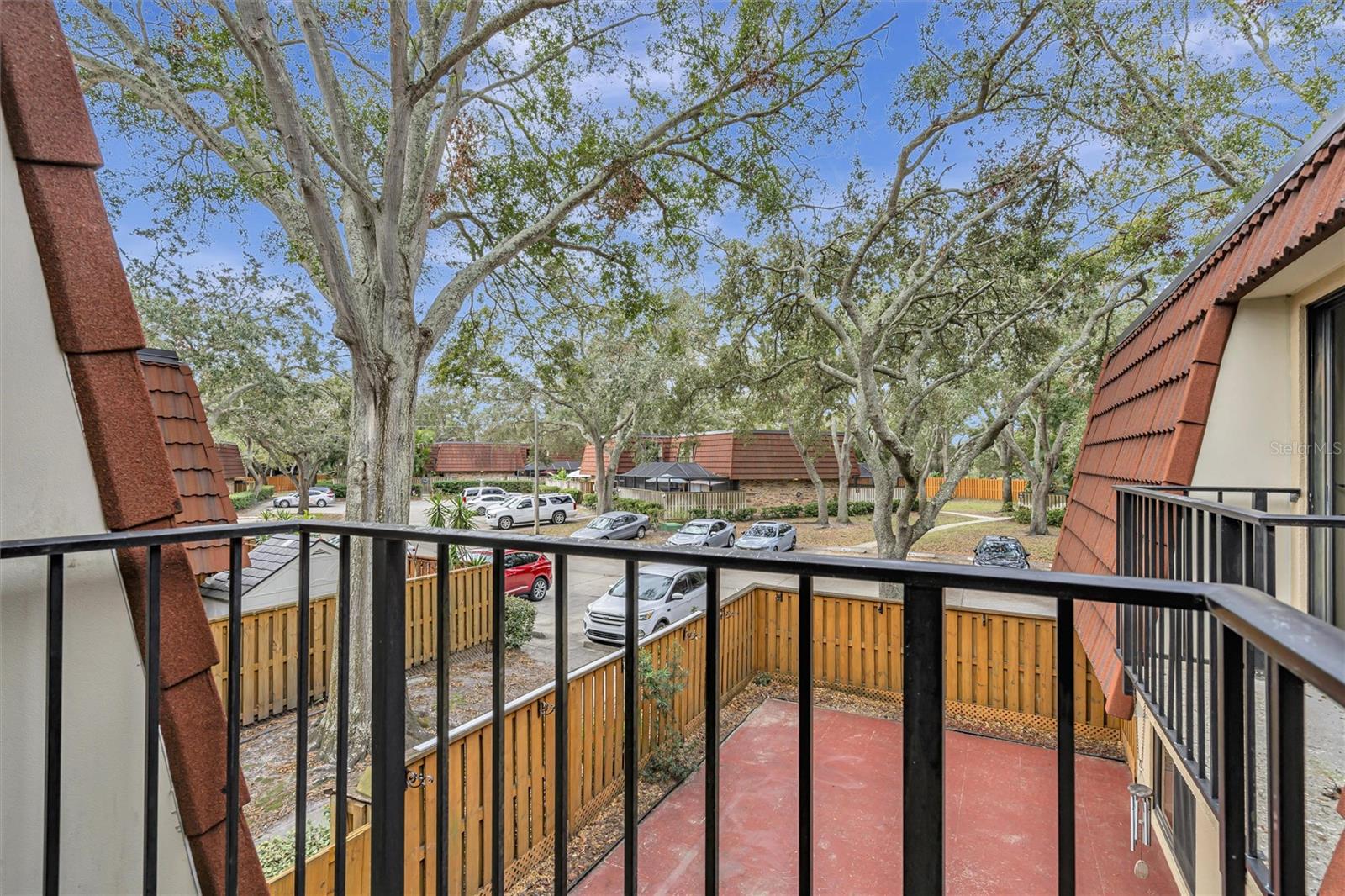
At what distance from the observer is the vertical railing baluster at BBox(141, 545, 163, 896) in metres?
1.11

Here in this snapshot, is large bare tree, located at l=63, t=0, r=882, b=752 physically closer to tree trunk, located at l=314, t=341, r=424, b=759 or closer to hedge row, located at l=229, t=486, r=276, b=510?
tree trunk, located at l=314, t=341, r=424, b=759

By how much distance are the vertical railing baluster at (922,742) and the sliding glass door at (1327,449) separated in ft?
11.6

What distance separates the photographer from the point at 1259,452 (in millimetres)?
3121

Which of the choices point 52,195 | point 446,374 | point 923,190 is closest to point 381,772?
point 52,195

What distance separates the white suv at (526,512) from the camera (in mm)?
19000

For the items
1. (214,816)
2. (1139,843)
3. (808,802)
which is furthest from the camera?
(1139,843)

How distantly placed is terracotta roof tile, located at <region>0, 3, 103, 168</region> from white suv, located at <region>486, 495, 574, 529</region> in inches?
698

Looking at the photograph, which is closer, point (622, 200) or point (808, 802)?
point (808, 802)

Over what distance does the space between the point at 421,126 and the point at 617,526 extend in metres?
11.0

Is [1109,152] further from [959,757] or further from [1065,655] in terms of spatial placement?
[1065,655]

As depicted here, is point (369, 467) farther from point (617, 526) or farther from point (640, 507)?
point (640, 507)

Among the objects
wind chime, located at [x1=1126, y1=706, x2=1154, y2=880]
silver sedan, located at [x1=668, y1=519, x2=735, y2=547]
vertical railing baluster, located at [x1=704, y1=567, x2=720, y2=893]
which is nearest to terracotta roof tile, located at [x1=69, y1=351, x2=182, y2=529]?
vertical railing baluster, located at [x1=704, y1=567, x2=720, y2=893]

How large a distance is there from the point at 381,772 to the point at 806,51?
21.3 ft

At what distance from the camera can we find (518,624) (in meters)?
7.87
